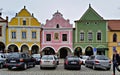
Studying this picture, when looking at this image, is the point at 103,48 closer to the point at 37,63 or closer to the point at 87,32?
the point at 87,32

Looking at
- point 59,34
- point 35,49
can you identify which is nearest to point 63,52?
point 59,34

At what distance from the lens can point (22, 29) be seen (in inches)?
2131

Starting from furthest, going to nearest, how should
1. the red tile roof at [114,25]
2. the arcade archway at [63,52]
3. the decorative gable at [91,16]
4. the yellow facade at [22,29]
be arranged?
the arcade archway at [63,52] → the decorative gable at [91,16] → the red tile roof at [114,25] → the yellow facade at [22,29]

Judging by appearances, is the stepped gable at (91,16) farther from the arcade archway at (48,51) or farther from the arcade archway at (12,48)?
the arcade archway at (12,48)

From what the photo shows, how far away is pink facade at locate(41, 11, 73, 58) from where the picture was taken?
178 ft

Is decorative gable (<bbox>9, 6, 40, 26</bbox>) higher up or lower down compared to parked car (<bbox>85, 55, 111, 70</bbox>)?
higher up

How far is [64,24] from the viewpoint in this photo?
54.3 metres

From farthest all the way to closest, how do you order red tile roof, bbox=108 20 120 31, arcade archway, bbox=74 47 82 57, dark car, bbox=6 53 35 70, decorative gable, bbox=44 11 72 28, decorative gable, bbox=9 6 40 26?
arcade archway, bbox=74 47 82 57
red tile roof, bbox=108 20 120 31
decorative gable, bbox=44 11 72 28
decorative gable, bbox=9 6 40 26
dark car, bbox=6 53 35 70

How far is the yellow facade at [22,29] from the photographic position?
53969mm

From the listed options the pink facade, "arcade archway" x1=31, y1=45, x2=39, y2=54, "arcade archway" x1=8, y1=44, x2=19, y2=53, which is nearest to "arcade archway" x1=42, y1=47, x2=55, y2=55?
the pink facade

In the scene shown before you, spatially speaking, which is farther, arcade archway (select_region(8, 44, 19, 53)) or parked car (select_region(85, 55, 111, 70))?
arcade archway (select_region(8, 44, 19, 53))

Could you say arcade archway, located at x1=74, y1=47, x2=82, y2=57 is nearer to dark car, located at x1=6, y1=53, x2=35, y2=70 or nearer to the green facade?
the green facade

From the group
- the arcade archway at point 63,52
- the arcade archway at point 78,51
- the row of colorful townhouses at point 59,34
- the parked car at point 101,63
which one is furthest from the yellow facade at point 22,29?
the parked car at point 101,63

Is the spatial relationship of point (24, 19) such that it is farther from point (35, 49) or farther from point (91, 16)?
point (91, 16)
